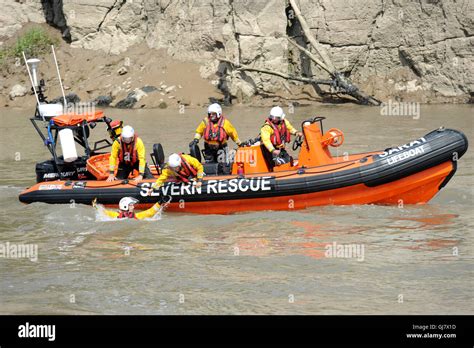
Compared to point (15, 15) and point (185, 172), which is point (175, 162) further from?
point (15, 15)

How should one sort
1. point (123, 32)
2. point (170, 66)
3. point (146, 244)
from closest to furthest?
point (146, 244)
point (170, 66)
point (123, 32)

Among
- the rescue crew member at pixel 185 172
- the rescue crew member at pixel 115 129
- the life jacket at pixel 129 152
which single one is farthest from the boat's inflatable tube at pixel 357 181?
the rescue crew member at pixel 115 129

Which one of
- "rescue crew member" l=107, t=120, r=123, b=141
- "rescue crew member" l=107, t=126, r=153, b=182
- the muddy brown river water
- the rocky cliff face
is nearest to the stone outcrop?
the rocky cliff face

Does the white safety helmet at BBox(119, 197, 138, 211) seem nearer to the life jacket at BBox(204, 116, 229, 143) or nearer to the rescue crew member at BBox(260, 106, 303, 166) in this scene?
the life jacket at BBox(204, 116, 229, 143)

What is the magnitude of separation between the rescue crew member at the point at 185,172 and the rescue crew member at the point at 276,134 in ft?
3.10

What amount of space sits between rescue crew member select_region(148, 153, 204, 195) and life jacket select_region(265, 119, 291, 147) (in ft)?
3.54

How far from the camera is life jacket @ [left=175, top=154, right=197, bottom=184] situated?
1057 centimetres

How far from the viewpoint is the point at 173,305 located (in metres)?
7.01

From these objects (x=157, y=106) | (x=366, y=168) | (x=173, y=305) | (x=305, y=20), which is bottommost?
(x=173, y=305)

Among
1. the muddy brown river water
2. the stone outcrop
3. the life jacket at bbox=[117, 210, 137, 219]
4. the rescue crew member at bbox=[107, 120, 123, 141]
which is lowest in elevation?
the muddy brown river water

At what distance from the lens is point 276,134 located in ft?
36.3
